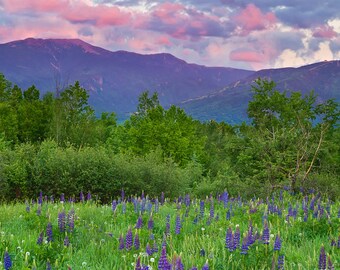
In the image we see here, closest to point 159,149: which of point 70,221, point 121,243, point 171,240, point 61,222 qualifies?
point 70,221

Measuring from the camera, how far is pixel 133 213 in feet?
25.1

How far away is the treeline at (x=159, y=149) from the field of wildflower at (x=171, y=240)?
5839 mm

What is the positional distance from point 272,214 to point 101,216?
3.02m

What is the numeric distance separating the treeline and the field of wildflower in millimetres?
5839

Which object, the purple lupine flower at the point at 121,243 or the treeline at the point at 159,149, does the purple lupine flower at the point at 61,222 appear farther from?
the treeline at the point at 159,149

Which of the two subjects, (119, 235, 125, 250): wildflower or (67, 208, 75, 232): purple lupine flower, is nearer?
(119, 235, 125, 250): wildflower

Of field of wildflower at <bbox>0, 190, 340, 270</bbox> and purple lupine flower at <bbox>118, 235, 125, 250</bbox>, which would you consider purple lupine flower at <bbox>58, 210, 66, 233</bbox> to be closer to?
field of wildflower at <bbox>0, 190, 340, 270</bbox>

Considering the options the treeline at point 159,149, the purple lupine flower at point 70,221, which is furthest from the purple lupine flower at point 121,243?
the treeline at point 159,149

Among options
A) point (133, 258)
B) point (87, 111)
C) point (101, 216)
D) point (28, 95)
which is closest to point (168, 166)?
point (101, 216)

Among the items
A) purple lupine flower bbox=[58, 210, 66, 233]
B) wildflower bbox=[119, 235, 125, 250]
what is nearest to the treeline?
purple lupine flower bbox=[58, 210, 66, 233]

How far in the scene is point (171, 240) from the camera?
5.68 meters

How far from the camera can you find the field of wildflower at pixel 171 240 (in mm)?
4613

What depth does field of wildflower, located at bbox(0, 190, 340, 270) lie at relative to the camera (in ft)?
15.1

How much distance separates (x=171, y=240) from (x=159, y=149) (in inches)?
1215
